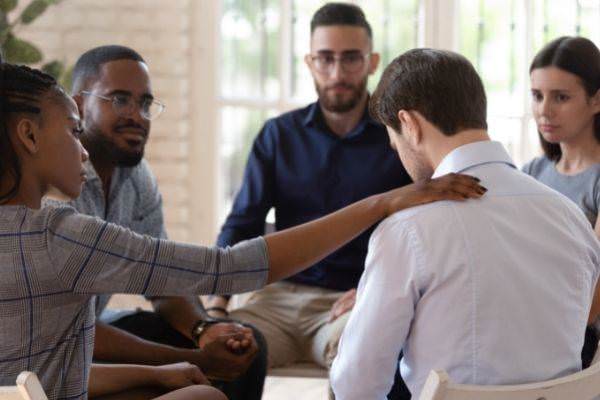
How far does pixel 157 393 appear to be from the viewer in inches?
78.5

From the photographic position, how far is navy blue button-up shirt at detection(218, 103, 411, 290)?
2930mm

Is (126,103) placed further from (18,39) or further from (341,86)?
(18,39)

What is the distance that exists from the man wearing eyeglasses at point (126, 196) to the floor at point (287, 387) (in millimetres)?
1319

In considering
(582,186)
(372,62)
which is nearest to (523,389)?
(582,186)

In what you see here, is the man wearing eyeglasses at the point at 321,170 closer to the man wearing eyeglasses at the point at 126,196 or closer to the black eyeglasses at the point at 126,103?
the man wearing eyeglasses at the point at 126,196

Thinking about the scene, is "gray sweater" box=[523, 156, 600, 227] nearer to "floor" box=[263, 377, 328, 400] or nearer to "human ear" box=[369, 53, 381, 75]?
"human ear" box=[369, 53, 381, 75]

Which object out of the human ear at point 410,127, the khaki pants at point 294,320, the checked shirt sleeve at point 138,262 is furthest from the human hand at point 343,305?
the human ear at point 410,127

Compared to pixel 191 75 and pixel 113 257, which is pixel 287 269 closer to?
pixel 113 257

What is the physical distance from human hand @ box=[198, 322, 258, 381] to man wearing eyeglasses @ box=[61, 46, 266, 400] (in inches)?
0.4

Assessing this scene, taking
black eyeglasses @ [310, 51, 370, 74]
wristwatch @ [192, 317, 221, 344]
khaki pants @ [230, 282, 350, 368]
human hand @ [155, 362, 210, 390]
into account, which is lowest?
khaki pants @ [230, 282, 350, 368]

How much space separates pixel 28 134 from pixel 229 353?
2.63ft

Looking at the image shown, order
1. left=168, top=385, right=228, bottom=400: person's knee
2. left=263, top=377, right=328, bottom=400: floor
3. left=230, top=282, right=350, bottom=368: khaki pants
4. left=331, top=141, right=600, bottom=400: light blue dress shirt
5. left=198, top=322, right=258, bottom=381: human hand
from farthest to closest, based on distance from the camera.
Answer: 1. left=263, top=377, right=328, bottom=400: floor
2. left=230, top=282, right=350, bottom=368: khaki pants
3. left=198, top=322, right=258, bottom=381: human hand
4. left=168, top=385, right=228, bottom=400: person's knee
5. left=331, top=141, right=600, bottom=400: light blue dress shirt

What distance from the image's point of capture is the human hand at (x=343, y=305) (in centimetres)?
267

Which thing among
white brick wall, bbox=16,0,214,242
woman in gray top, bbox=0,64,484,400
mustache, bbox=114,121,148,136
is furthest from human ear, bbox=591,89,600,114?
white brick wall, bbox=16,0,214,242
